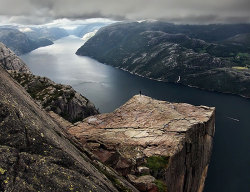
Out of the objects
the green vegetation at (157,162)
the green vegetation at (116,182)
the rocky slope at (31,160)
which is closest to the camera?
the rocky slope at (31,160)

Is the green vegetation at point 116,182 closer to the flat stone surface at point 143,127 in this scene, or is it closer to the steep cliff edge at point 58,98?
the flat stone surface at point 143,127

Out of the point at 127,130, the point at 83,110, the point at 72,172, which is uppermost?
the point at 72,172

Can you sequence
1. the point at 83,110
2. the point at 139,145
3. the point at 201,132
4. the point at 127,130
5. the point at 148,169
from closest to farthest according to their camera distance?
1. the point at 148,169
2. the point at 139,145
3. the point at 127,130
4. the point at 201,132
5. the point at 83,110

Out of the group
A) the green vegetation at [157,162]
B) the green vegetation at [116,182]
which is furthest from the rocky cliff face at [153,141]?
the green vegetation at [116,182]

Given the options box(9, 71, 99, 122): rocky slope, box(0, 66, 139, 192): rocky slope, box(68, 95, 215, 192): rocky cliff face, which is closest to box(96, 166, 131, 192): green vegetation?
box(0, 66, 139, 192): rocky slope

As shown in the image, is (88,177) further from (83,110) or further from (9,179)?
(83,110)

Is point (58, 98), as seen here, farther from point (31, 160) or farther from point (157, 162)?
point (31, 160)

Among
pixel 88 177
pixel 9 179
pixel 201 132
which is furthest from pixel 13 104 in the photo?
pixel 201 132

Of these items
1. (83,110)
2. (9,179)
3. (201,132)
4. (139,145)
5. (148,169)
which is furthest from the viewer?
(83,110)
